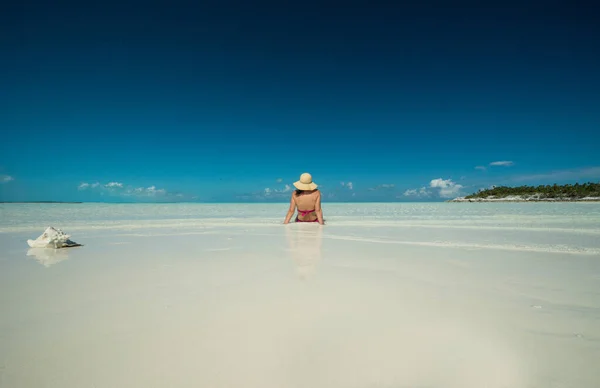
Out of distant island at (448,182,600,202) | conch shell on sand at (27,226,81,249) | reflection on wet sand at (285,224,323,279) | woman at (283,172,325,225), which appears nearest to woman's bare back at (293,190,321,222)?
woman at (283,172,325,225)

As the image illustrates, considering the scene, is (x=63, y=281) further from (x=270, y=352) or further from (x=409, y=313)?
(x=409, y=313)

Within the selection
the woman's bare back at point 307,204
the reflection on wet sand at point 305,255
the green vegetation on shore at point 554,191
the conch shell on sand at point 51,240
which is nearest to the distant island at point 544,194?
the green vegetation on shore at point 554,191

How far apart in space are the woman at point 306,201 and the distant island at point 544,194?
1686 inches

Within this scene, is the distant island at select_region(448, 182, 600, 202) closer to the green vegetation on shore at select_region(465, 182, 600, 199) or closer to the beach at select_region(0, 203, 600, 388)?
the green vegetation on shore at select_region(465, 182, 600, 199)

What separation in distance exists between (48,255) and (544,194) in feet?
173

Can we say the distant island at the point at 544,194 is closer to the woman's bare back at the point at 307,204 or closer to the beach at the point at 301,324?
the woman's bare back at the point at 307,204

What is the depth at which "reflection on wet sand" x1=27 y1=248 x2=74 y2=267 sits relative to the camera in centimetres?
391

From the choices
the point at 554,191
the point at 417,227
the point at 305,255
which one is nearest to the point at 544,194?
the point at 554,191

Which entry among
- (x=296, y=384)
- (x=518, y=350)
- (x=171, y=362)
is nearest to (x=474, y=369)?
(x=518, y=350)

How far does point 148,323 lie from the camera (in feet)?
6.21

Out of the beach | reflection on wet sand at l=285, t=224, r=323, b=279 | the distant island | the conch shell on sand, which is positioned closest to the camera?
the beach

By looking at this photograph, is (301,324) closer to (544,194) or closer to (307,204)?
(307,204)

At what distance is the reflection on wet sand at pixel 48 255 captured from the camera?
391 centimetres

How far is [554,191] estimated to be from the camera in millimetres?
43844
